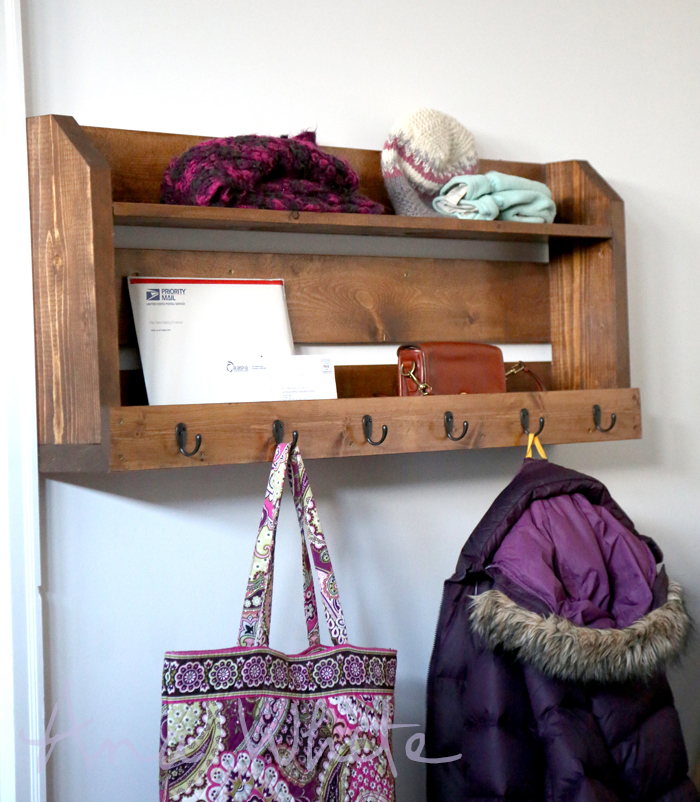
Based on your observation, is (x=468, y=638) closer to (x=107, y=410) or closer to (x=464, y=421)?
(x=464, y=421)

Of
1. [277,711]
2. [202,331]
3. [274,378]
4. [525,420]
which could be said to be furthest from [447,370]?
[277,711]

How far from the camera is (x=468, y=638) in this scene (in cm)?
107

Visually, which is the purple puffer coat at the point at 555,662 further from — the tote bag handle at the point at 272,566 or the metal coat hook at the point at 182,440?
the metal coat hook at the point at 182,440

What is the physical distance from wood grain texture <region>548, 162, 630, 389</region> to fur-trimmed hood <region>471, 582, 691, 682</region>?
459 mm

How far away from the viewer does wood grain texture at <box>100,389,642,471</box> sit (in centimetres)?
95

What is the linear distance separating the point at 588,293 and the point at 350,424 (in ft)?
1.81

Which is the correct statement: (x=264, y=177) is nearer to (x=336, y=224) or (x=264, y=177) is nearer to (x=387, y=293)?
(x=336, y=224)

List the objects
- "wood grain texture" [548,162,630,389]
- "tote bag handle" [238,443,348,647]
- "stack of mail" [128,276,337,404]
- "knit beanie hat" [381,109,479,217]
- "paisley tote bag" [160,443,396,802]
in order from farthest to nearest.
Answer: "wood grain texture" [548,162,630,389]
"knit beanie hat" [381,109,479,217]
"stack of mail" [128,276,337,404]
"tote bag handle" [238,443,348,647]
"paisley tote bag" [160,443,396,802]

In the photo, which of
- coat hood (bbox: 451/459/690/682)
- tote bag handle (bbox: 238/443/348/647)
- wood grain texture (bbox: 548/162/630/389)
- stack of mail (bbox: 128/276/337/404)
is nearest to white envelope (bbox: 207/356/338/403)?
stack of mail (bbox: 128/276/337/404)

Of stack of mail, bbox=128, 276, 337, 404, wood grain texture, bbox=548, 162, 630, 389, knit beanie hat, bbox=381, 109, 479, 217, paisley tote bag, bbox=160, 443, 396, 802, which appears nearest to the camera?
paisley tote bag, bbox=160, 443, 396, 802

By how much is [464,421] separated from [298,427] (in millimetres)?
261

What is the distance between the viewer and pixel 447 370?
1170 millimetres

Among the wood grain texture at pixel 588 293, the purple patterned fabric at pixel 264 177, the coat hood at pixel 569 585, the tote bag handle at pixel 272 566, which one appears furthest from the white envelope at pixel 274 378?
the wood grain texture at pixel 588 293

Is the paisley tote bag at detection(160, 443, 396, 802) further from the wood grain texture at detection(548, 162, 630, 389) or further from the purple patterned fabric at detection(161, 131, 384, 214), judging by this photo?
the wood grain texture at detection(548, 162, 630, 389)
